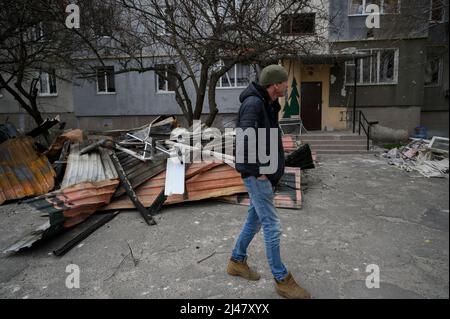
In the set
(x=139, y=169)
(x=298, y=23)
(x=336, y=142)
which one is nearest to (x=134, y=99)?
(x=336, y=142)

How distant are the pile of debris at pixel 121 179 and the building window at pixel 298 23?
277cm

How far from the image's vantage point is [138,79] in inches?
683

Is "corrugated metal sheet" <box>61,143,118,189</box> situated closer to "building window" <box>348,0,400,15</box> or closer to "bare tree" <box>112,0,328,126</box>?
"bare tree" <box>112,0,328,126</box>

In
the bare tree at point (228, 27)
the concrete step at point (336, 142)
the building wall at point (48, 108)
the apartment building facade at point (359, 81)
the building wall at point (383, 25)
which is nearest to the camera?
the bare tree at point (228, 27)

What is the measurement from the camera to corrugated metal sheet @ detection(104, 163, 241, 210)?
5.45 m

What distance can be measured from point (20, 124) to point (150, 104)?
24.7 feet

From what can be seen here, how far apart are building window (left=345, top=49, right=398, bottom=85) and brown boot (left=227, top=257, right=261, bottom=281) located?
1430cm

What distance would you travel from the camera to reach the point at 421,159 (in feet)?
30.7

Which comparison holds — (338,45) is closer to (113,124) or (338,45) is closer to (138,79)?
(138,79)

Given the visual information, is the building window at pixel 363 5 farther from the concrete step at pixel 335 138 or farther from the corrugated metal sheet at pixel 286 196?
the corrugated metal sheet at pixel 286 196

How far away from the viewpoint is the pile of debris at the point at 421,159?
8133 millimetres

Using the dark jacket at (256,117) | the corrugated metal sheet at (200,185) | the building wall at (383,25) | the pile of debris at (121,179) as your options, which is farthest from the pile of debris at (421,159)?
the dark jacket at (256,117)

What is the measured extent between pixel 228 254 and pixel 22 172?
15.7 feet
